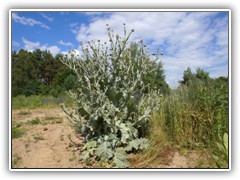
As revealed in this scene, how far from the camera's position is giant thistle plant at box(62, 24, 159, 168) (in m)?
3.79

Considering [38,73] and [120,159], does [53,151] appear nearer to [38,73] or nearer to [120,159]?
[120,159]

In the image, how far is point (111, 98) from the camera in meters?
3.92

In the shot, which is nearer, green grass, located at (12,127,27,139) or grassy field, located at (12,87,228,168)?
grassy field, located at (12,87,228,168)

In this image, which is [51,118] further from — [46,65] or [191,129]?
[191,129]

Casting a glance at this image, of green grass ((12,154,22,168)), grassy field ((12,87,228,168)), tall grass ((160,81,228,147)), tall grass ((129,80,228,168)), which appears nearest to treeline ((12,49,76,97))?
grassy field ((12,87,228,168))

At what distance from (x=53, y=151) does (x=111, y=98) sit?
1215mm

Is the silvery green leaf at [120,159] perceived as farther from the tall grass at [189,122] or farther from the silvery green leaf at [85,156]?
the silvery green leaf at [85,156]

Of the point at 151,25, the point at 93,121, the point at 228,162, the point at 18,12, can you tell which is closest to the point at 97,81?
the point at 93,121

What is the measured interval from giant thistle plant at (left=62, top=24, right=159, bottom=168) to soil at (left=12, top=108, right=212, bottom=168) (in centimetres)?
29

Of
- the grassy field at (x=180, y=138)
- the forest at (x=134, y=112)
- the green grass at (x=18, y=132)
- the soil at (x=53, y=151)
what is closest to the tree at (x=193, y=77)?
the forest at (x=134, y=112)

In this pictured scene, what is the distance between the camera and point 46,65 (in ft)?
18.1

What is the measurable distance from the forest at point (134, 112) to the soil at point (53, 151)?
0.21ft

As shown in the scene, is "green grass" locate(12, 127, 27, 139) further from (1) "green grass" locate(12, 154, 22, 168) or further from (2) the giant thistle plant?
(2) the giant thistle plant

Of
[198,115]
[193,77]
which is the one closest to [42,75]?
[193,77]
